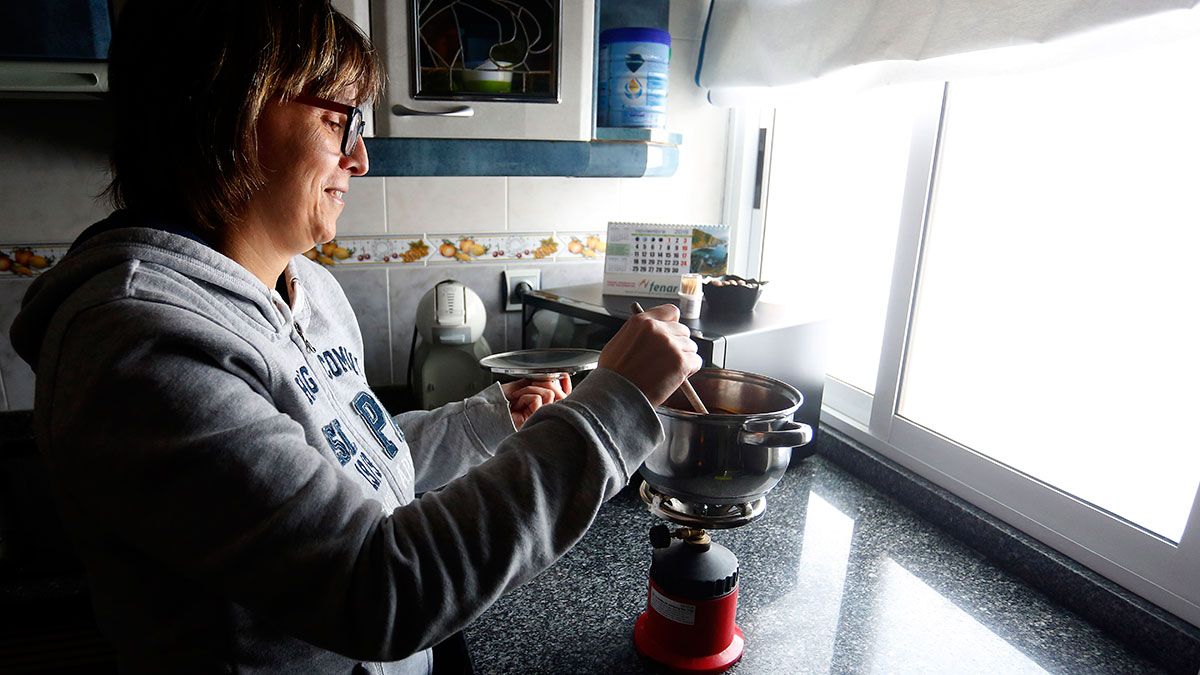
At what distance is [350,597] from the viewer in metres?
0.54

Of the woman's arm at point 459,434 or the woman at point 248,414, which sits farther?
the woman's arm at point 459,434

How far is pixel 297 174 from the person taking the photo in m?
0.69

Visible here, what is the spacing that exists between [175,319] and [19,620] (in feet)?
2.85

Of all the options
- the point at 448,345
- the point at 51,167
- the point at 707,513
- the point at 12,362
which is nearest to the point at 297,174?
the point at 707,513

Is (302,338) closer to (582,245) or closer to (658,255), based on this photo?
(658,255)

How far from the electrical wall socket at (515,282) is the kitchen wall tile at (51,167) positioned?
32.1 inches

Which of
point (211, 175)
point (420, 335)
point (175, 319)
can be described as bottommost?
point (420, 335)

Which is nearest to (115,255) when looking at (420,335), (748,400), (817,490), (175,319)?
(175,319)

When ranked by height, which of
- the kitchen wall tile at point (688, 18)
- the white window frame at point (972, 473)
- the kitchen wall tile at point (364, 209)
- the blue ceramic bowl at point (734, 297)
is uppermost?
the kitchen wall tile at point (688, 18)

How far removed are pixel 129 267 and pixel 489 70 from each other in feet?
2.88

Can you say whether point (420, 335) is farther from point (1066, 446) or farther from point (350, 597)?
point (1066, 446)

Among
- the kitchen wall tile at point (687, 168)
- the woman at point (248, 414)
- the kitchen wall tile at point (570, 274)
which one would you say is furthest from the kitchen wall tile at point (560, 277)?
the woman at point (248, 414)

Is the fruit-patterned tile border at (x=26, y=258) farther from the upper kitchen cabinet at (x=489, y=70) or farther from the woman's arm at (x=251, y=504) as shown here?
the woman's arm at (x=251, y=504)

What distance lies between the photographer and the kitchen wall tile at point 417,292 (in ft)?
5.32
